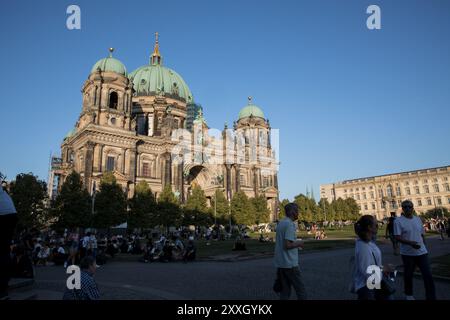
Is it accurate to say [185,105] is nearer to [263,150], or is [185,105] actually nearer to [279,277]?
[263,150]

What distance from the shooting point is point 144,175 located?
54.7m

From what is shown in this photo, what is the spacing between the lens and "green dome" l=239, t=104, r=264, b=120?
260ft

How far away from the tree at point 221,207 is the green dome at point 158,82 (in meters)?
26.6

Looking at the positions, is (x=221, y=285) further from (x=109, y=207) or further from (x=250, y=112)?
(x=250, y=112)

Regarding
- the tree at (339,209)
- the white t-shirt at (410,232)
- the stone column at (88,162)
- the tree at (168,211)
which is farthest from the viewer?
the tree at (339,209)

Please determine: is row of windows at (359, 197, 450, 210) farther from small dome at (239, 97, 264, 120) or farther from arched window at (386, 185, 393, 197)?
small dome at (239, 97, 264, 120)

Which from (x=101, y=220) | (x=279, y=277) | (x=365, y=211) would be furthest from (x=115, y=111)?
(x=365, y=211)

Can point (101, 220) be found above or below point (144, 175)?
below

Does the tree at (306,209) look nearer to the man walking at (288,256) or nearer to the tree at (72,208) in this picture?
the tree at (72,208)

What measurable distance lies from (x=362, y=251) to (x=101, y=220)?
3843cm

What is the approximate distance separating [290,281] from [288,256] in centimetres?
47

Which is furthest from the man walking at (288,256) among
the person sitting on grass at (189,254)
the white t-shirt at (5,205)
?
the person sitting on grass at (189,254)

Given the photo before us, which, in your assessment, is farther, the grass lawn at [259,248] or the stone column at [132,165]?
the stone column at [132,165]

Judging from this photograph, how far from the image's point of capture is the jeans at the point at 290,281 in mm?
5645
